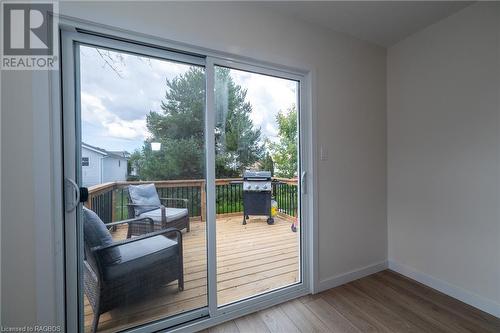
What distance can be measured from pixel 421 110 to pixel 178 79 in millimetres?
2375

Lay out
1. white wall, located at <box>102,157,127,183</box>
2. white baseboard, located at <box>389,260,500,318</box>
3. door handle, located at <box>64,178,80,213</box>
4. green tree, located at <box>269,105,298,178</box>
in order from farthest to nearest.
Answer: green tree, located at <box>269,105,298,178</box> → white baseboard, located at <box>389,260,500,318</box> → white wall, located at <box>102,157,127,183</box> → door handle, located at <box>64,178,80,213</box>

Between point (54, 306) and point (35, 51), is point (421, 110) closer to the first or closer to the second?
point (35, 51)

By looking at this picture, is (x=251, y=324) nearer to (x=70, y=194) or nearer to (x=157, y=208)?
(x=157, y=208)

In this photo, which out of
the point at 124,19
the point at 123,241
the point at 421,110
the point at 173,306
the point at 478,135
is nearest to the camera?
the point at 124,19

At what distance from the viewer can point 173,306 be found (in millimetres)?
1562

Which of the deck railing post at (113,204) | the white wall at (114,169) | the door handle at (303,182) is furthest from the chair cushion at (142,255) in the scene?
the door handle at (303,182)

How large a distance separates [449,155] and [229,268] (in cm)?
230

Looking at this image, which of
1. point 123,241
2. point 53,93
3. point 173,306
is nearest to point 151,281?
point 173,306

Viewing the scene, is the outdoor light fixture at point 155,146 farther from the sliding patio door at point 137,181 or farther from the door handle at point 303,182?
the door handle at point 303,182

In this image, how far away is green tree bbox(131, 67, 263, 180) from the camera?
1.51 m

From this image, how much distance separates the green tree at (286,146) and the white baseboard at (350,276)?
110 cm

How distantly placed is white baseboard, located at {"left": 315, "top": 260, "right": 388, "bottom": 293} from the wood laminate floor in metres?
0.05

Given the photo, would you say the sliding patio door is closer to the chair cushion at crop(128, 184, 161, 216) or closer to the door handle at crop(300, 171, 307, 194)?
the chair cushion at crop(128, 184, 161, 216)

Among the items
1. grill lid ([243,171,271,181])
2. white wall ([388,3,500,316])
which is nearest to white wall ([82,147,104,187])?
grill lid ([243,171,271,181])
